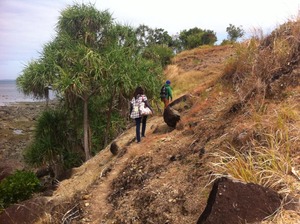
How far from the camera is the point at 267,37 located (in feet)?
29.2

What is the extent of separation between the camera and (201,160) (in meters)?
6.14

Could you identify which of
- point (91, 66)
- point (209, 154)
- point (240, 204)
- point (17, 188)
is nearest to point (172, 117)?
point (209, 154)

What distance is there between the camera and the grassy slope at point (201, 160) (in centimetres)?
446

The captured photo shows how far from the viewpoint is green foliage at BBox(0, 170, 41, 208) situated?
1073cm

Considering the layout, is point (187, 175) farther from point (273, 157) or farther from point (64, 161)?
point (64, 161)

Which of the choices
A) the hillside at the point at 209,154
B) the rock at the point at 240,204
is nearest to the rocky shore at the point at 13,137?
the hillside at the point at 209,154

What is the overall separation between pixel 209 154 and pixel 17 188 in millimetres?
7986

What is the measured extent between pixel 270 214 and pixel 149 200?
8.71 feet

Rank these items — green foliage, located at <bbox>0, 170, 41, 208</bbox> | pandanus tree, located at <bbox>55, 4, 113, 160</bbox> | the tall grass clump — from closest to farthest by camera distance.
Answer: the tall grass clump → green foliage, located at <bbox>0, 170, 41, 208</bbox> → pandanus tree, located at <bbox>55, 4, 113, 160</bbox>

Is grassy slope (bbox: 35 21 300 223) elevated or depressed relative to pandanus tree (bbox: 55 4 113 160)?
depressed

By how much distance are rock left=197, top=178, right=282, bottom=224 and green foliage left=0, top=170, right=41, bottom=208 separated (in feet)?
28.8

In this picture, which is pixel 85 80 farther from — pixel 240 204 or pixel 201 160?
pixel 240 204

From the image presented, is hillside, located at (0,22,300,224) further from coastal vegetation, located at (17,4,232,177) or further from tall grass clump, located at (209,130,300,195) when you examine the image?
coastal vegetation, located at (17,4,232,177)

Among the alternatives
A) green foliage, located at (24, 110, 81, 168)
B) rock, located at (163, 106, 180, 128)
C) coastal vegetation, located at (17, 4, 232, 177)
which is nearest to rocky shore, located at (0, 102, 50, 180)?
green foliage, located at (24, 110, 81, 168)
